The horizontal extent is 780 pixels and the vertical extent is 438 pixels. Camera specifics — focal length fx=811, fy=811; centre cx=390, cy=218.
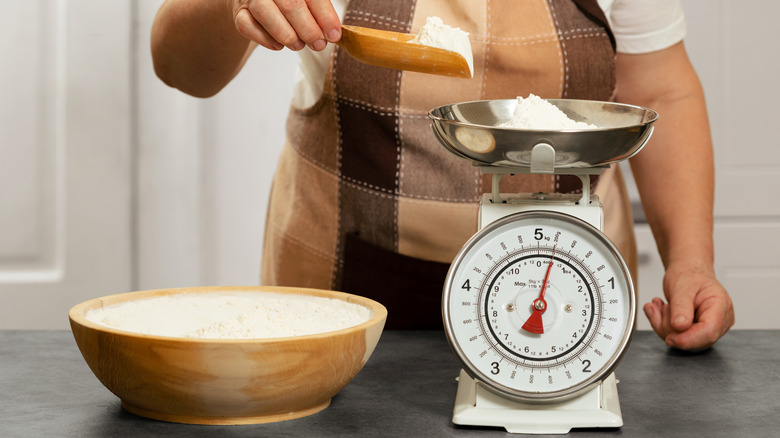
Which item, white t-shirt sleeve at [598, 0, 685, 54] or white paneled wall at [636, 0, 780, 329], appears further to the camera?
white paneled wall at [636, 0, 780, 329]

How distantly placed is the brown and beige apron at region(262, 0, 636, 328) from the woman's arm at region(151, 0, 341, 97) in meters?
0.18

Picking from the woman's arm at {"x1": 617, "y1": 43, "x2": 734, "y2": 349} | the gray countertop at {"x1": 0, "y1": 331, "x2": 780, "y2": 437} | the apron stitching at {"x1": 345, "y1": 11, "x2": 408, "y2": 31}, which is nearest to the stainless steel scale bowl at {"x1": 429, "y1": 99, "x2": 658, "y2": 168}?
the gray countertop at {"x1": 0, "y1": 331, "x2": 780, "y2": 437}

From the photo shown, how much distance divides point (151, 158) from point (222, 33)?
1.21 meters

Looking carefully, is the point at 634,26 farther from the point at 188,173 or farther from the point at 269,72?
the point at 188,173

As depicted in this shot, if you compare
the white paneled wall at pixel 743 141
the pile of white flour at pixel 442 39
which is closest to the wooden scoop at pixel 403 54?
the pile of white flour at pixel 442 39

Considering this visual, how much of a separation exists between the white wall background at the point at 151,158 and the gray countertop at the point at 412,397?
1.23 m

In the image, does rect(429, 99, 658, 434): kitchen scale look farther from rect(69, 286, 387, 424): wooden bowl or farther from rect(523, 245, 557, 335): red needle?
rect(69, 286, 387, 424): wooden bowl

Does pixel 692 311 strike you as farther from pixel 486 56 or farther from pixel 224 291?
pixel 224 291

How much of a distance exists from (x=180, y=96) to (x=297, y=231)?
3.25 ft

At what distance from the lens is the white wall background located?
2.23m

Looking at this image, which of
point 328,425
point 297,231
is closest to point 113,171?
point 297,231

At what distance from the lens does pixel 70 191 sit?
2.26m

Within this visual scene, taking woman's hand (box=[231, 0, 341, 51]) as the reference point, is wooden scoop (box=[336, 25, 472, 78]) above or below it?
below

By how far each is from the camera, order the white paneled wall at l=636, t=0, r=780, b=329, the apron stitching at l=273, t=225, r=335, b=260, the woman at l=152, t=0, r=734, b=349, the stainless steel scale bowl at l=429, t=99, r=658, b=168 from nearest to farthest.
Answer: the stainless steel scale bowl at l=429, t=99, r=658, b=168 → the woman at l=152, t=0, r=734, b=349 → the apron stitching at l=273, t=225, r=335, b=260 → the white paneled wall at l=636, t=0, r=780, b=329
